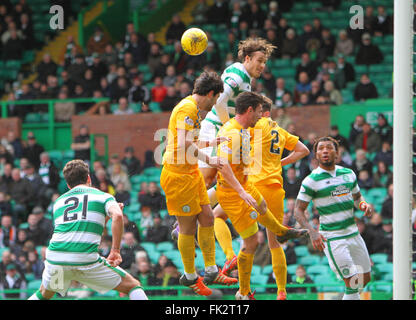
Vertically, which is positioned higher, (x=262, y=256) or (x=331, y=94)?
(x=331, y=94)

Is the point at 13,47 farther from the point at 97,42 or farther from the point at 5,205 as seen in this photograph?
the point at 5,205

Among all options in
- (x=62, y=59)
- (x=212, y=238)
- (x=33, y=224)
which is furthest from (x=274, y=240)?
(x=62, y=59)

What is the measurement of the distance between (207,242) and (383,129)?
6.46 metres

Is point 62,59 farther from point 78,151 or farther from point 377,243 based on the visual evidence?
point 377,243

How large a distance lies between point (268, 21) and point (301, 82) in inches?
72.5

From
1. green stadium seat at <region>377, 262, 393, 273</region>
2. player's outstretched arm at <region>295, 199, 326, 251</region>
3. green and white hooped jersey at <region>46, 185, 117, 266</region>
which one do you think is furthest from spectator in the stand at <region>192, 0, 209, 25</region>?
green and white hooped jersey at <region>46, 185, 117, 266</region>

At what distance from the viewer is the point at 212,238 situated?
8.15 m

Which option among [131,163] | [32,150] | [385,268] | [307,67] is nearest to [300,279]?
[385,268]

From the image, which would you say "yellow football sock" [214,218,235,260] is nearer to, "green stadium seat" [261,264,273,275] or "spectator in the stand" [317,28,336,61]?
"green stadium seat" [261,264,273,275]

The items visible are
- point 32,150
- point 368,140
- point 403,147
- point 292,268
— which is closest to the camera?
point 403,147

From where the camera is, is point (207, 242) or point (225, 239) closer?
point (207, 242)

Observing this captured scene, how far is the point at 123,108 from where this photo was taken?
1483 centimetres

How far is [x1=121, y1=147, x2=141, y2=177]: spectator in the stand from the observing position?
1351 cm
